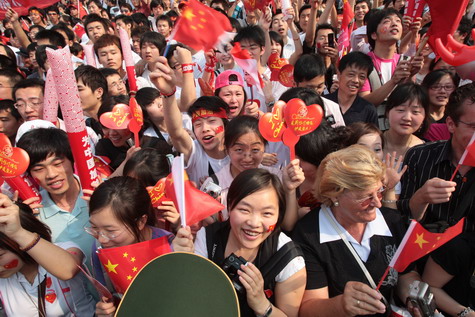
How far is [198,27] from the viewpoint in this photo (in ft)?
8.34

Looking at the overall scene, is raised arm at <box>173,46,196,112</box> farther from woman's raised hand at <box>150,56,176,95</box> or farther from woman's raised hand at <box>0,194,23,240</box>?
woman's raised hand at <box>0,194,23,240</box>

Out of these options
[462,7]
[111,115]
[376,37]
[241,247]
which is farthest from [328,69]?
[241,247]

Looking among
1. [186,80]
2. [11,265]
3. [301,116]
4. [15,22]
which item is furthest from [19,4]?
[301,116]

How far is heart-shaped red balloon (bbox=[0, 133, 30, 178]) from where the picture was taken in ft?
6.72

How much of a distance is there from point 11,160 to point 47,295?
2.62 ft

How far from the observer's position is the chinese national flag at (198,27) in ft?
8.32

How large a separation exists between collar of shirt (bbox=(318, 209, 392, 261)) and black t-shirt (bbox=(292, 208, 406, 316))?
20 mm

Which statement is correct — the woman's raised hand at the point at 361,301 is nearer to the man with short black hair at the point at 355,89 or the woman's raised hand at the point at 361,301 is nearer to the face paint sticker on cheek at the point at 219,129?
the face paint sticker on cheek at the point at 219,129

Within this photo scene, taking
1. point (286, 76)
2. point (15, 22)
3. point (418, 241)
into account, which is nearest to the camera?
point (418, 241)

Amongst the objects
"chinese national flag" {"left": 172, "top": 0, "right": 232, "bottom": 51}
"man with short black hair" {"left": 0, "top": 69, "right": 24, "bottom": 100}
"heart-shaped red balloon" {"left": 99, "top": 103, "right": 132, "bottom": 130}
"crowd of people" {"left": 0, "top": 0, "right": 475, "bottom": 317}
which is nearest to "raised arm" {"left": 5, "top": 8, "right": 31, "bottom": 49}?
"man with short black hair" {"left": 0, "top": 69, "right": 24, "bottom": 100}

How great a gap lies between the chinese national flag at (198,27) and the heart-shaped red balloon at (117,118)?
0.74m

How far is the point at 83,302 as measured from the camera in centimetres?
196

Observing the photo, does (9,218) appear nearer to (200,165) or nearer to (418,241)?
(200,165)

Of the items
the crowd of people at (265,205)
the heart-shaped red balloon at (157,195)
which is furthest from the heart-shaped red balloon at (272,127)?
the heart-shaped red balloon at (157,195)
